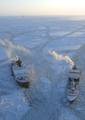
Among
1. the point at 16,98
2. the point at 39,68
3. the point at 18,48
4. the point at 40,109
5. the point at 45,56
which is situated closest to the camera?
the point at 40,109

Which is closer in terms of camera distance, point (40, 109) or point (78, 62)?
point (40, 109)

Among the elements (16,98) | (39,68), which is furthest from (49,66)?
(16,98)

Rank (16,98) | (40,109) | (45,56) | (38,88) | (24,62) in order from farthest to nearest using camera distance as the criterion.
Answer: (45,56)
(24,62)
(38,88)
(16,98)
(40,109)

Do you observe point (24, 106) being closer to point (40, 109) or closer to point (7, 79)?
point (40, 109)

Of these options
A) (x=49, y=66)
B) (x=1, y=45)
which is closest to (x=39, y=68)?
(x=49, y=66)

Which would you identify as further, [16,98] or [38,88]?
[38,88]

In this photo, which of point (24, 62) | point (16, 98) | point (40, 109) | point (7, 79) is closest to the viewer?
point (40, 109)

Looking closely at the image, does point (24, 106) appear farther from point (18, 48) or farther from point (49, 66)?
point (18, 48)

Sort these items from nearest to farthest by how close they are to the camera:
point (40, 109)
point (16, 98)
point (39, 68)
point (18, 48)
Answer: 1. point (40, 109)
2. point (16, 98)
3. point (39, 68)
4. point (18, 48)
